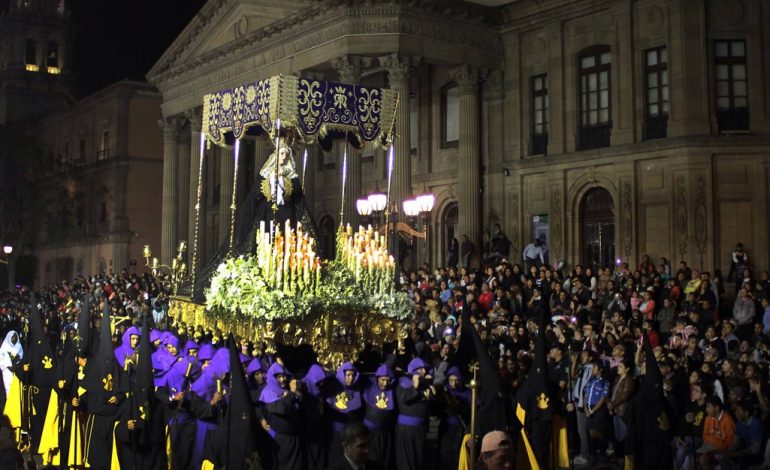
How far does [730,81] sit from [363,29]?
11.2m

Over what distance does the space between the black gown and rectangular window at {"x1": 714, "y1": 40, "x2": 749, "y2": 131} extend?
16.3 metres

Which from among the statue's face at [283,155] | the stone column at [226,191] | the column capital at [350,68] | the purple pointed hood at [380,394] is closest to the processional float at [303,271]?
the statue's face at [283,155]

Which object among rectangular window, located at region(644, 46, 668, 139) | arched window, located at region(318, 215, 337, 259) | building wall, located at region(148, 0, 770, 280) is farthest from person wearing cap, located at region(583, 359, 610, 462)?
arched window, located at region(318, 215, 337, 259)

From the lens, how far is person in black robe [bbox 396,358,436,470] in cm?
1177

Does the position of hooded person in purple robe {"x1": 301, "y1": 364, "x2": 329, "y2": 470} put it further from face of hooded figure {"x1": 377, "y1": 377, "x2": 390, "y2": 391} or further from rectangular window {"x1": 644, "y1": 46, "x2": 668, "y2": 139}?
rectangular window {"x1": 644, "y1": 46, "x2": 668, "y2": 139}

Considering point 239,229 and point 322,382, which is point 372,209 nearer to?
point 239,229

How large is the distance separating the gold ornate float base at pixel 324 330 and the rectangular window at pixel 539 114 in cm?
1809

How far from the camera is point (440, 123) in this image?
113 feet

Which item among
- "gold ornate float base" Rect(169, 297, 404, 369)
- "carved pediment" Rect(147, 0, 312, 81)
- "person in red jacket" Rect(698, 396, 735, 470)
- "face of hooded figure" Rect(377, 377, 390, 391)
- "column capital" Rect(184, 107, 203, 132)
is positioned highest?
"carved pediment" Rect(147, 0, 312, 81)

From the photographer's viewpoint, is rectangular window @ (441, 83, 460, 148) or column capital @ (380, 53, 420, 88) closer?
column capital @ (380, 53, 420, 88)

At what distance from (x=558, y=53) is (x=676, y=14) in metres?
4.44

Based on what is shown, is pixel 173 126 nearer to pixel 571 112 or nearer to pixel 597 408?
pixel 571 112

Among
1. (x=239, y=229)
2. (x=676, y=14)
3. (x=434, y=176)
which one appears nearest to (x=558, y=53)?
(x=676, y=14)

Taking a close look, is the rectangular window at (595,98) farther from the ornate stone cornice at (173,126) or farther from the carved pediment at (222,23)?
the ornate stone cornice at (173,126)
